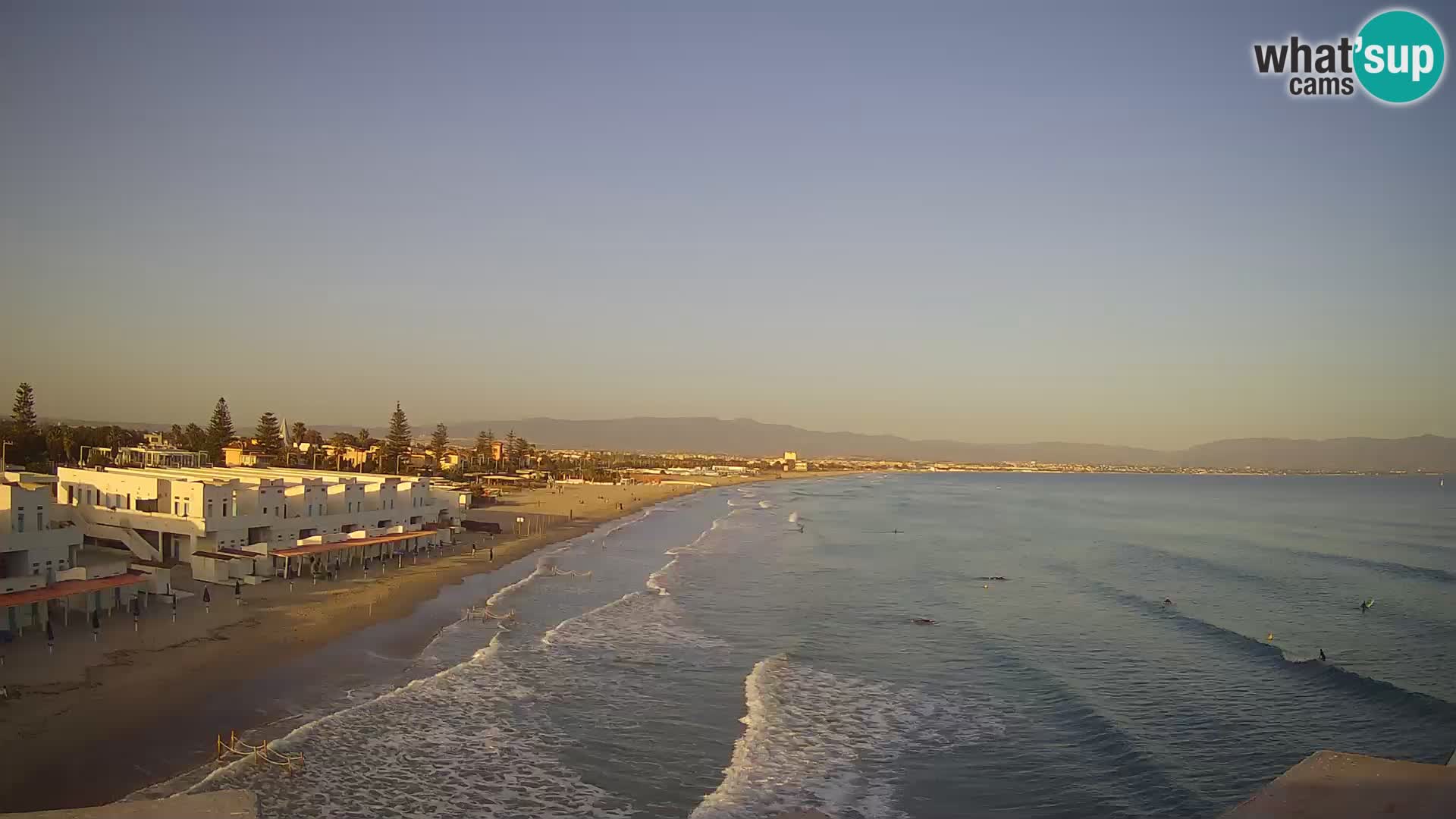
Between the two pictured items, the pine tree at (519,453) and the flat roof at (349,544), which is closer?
the flat roof at (349,544)

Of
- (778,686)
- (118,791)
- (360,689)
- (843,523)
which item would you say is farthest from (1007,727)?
(843,523)

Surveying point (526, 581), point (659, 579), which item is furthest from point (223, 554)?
point (659, 579)

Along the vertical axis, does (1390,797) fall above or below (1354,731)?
above

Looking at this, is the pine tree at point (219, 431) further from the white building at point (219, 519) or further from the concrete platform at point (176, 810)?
the concrete platform at point (176, 810)

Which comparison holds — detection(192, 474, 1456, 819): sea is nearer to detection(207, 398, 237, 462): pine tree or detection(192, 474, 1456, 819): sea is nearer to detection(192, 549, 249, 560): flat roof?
detection(192, 549, 249, 560): flat roof

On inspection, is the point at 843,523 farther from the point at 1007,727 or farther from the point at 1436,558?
the point at 1007,727

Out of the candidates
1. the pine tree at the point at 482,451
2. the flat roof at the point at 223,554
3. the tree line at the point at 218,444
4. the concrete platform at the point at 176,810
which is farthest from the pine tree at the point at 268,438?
the concrete platform at the point at 176,810
